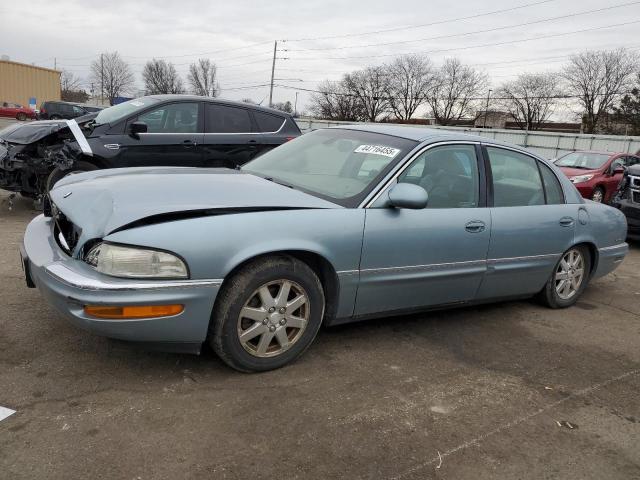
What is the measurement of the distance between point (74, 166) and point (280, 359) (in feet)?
15.4

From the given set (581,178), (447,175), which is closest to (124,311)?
(447,175)

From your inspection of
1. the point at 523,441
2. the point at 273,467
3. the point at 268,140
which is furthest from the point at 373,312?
the point at 268,140

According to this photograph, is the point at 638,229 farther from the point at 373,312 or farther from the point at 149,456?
the point at 149,456

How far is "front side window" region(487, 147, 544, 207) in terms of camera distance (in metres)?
4.14

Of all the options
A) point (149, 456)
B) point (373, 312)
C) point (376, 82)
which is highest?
point (376, 82)

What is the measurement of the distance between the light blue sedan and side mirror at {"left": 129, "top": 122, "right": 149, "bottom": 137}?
307 cm

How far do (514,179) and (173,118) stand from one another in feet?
15.1

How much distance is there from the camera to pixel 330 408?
9.24ft

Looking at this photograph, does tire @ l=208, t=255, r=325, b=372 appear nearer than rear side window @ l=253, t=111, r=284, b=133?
Yes

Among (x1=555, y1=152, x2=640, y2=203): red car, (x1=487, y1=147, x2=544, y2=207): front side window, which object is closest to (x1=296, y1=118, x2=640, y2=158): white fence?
(x1=555, y1=152, x2=640, y2=203): red car

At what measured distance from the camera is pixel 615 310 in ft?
16.4

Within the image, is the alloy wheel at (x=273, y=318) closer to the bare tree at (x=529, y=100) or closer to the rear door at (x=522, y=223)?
the rear door at (x=522, y=223)

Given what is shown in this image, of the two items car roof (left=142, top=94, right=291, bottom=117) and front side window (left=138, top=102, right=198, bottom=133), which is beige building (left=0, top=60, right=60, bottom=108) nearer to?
Result: car roof (left=142, top=94, right=291, bottom=117)

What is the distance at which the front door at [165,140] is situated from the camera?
6745 millimetres
